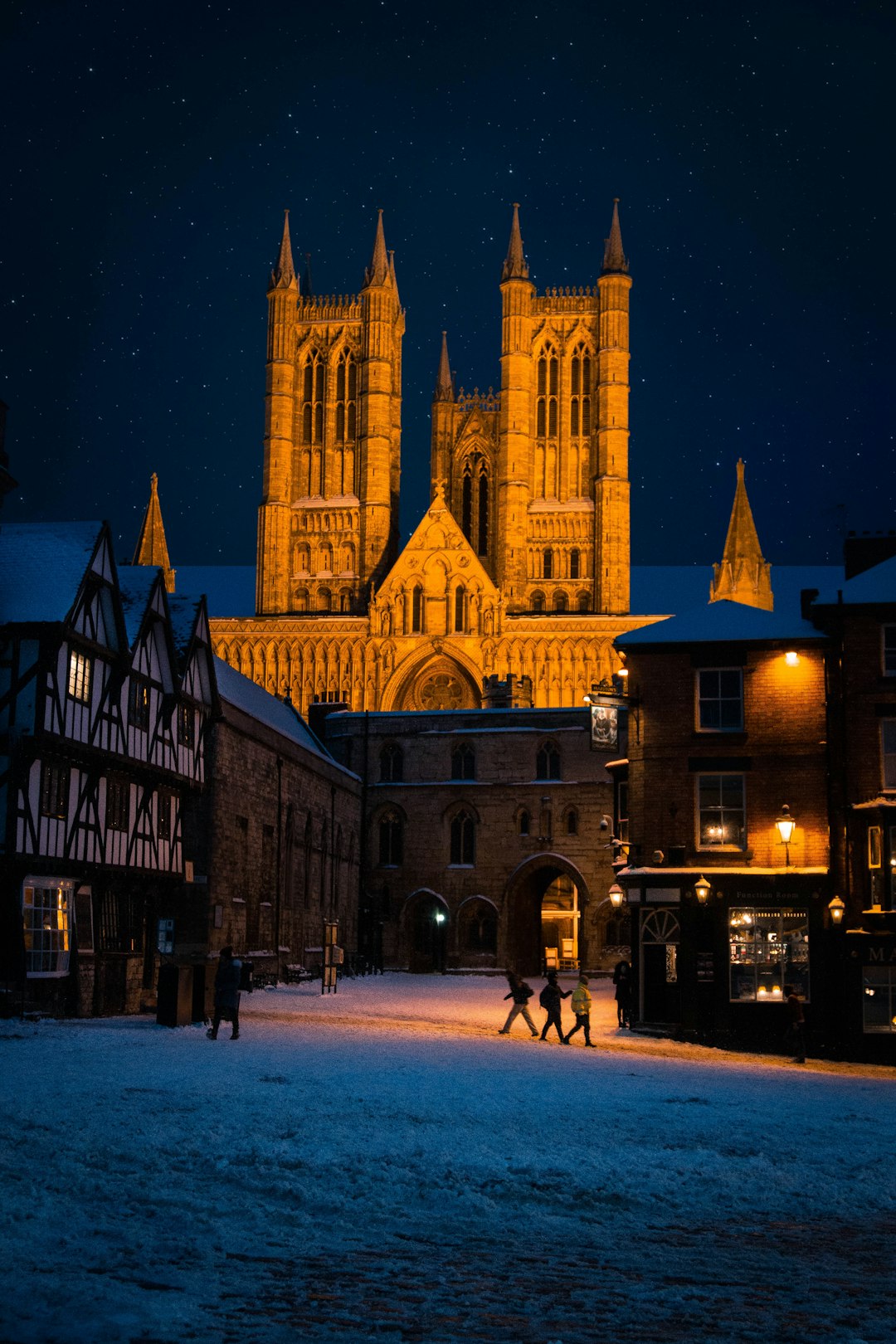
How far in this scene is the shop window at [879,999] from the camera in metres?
26.7

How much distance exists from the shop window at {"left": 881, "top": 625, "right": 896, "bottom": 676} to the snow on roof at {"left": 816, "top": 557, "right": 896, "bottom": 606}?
1.99 ft

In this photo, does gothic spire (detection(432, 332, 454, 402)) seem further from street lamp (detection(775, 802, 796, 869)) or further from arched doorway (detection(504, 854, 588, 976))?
street lamp (detection(775, 802, 796, 869))

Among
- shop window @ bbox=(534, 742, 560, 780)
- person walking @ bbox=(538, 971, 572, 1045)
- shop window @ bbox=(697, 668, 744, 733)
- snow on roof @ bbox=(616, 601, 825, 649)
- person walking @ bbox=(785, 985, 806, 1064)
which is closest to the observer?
person walking @ bbox=(538, 971, 572, 1045)

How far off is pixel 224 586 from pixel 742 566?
34.9m

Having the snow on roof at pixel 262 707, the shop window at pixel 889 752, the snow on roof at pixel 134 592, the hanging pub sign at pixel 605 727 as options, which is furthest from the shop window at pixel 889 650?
the snow on roof at pixel 262 707

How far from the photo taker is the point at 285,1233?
9180mm

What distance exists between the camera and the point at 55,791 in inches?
1063

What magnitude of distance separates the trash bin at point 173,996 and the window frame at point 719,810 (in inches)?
396

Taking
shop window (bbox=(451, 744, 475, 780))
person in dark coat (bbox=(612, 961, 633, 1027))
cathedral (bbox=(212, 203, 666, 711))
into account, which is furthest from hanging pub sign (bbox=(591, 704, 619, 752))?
cathedral (bbox=(212, 203, 666, 711))

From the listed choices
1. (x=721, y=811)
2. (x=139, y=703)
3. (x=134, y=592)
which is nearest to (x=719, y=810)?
(x=721, y=811)

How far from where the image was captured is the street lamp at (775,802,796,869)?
27.6m

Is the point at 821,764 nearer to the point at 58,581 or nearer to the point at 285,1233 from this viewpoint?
the point at 58,581

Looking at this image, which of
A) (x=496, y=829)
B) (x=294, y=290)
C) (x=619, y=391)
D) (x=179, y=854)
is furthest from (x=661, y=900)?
(x=294, y=290)

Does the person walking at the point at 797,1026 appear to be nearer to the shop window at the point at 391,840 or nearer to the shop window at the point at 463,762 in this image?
the shop window at the point at 463,762
